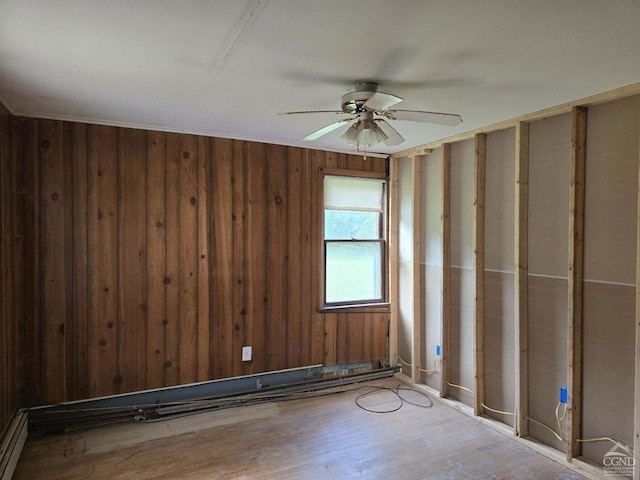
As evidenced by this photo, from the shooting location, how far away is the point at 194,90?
2.40 metres

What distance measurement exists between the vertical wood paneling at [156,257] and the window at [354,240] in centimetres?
164

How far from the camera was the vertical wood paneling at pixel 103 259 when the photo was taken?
3.12 metres

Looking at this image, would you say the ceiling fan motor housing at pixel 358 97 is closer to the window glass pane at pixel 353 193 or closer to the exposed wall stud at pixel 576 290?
the exposed wall stud at pixel 576 290

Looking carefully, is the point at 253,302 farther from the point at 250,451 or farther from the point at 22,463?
the point at 22,463

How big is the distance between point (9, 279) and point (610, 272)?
413 cm

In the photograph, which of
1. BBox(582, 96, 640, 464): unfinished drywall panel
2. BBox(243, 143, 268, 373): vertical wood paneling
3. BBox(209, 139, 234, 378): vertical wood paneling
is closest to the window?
BBox(243, 143, 268, 373): vertical wood paneling

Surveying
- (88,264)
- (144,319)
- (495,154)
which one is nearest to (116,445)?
(144,319)

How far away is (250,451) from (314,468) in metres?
0.51

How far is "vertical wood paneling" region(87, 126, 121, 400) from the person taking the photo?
3123 millimetres

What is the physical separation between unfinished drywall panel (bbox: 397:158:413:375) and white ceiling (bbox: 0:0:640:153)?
4.65ft

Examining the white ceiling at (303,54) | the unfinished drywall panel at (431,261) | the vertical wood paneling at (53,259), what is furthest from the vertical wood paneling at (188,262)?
the unfinished drywall panel at (431,261)

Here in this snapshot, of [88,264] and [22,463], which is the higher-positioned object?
[88,264]

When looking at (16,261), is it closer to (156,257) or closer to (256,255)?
(156,257)

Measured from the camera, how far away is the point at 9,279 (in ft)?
8.85
